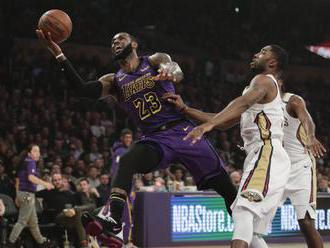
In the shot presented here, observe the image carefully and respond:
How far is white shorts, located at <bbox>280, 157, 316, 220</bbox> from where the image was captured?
677cm

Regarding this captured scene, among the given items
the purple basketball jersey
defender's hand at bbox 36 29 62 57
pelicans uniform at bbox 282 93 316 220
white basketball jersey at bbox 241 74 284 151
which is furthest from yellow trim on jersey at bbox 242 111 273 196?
defender's hand at bbox 36 29 62 57

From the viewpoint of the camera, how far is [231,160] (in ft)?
55.6

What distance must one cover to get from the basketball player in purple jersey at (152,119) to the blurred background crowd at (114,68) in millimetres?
3771

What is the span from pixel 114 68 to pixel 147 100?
13283 mm

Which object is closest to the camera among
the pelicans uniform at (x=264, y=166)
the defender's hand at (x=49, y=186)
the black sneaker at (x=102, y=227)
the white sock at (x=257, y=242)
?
the pelicans uniform at (x=264, y=166)

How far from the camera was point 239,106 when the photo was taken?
4.98 metres

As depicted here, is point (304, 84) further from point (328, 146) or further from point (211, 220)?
point (211, 220)

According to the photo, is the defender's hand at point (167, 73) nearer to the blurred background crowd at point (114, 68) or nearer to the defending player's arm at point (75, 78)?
the defending player's arm at point (75, 78)

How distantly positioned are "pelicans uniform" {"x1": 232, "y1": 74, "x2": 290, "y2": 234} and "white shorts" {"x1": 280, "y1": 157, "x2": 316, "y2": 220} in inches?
59.2

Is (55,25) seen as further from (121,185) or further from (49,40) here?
(121,185)

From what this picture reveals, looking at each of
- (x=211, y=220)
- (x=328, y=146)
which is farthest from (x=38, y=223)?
(x=328, y=146)

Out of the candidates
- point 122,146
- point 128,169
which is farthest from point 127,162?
point 122,146

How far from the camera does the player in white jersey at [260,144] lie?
4.99m

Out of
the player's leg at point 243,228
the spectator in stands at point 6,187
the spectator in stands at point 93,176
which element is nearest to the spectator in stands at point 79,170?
the spectator in stands at point 93,176
